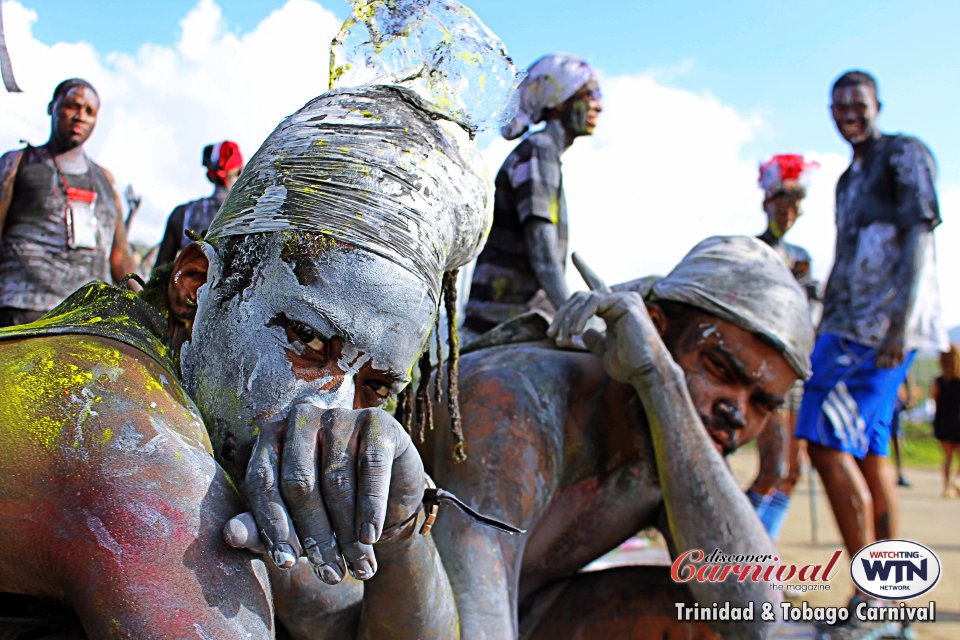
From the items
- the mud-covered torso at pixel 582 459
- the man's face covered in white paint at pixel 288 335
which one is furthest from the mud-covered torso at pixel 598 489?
the man's face covered in white paint at pixel 288 335

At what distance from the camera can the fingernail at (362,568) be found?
3.78ft

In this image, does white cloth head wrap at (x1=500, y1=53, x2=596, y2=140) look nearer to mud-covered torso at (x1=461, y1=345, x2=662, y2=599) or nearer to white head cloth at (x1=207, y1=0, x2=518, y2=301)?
mud-covered torso at (x1=461, y1=345, x2=662, y2=599)

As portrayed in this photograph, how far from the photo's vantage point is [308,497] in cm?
110

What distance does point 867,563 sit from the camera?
3.86 metres

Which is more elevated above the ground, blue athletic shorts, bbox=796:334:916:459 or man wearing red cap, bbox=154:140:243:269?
man wearing red cap, bbox=154:140:243:269

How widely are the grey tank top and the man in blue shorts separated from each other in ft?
12.3

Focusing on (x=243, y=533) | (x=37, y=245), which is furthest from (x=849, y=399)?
(x=37, y=245)

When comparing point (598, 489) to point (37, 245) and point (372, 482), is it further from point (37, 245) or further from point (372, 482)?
point (37, 245)

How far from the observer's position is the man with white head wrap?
4.02m

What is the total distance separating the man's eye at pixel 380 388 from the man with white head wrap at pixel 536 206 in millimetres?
2547

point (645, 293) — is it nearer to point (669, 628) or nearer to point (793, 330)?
point (793, 330)

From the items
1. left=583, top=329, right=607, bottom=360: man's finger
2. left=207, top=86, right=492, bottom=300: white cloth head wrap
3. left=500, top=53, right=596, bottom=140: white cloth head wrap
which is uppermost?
left=500, top=53, right=596, bottom=140: white cloth head wrap

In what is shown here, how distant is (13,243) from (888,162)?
14.8 ft

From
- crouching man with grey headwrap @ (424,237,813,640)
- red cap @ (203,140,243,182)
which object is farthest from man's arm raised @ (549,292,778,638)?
red cap @ (203,140,243,182)
